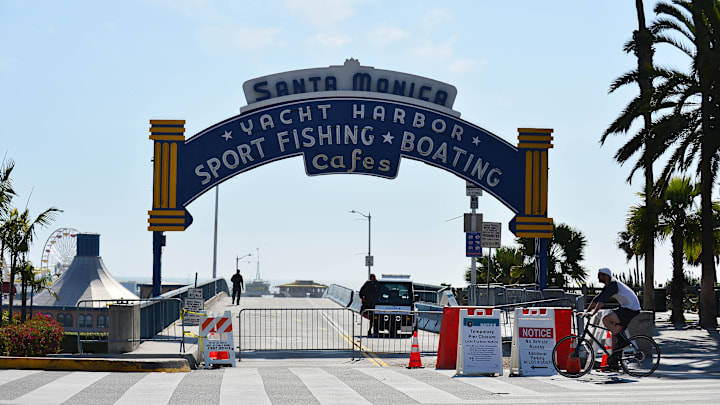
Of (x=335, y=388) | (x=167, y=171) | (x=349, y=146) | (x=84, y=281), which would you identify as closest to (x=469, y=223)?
(x=349, y=146)

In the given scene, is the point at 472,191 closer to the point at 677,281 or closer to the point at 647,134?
the point at 647,134

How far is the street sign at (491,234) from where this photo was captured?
2759 centimetres

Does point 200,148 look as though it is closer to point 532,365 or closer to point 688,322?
point 532,365

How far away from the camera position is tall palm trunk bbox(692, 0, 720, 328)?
26172 millimetres

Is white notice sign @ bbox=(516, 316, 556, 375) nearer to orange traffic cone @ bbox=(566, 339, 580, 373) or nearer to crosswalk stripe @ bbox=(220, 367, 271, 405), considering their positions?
orange traffic cone @ bbox=(566, 339, 580, 373)

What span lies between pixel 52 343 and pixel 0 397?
737 cm

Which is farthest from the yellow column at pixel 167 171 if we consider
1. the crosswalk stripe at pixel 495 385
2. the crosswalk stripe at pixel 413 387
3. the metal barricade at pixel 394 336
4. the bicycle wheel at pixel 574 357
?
the bicycle wheel at pixel 574 357

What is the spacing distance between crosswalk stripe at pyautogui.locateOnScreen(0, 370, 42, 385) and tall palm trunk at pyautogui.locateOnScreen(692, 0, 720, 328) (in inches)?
784

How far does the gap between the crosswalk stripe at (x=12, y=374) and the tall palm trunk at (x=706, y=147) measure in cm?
1991

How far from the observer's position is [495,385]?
13.5 meters

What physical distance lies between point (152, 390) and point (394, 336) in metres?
13.1

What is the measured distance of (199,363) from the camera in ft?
58.4

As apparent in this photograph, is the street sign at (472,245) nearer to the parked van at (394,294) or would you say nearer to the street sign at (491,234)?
the street sign at (491,234)

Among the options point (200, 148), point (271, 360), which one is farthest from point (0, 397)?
point (200, 148)
